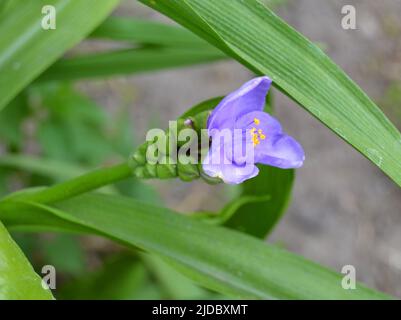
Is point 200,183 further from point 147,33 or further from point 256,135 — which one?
point 256,135

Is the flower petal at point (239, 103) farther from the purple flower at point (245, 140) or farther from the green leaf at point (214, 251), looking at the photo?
the green leaf at point (214, 251)

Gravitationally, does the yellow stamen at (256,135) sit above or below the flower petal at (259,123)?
below

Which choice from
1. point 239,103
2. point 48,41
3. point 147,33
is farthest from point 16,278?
point 147,33

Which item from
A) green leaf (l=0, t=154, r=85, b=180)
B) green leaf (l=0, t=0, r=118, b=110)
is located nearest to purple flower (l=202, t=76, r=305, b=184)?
green leaf (l=0, t=0, r=118, b=110)

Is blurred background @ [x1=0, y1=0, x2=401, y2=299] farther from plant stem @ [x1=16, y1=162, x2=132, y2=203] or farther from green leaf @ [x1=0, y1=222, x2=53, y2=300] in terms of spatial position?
green leaf @ [x1=0, y1=222, x2=53, y2=300]

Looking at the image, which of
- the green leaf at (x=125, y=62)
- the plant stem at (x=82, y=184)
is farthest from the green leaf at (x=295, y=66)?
the green leaf at (x=125, y=62)

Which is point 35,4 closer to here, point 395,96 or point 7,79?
point 7,79
